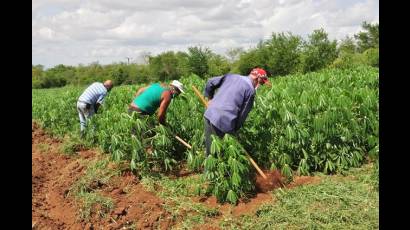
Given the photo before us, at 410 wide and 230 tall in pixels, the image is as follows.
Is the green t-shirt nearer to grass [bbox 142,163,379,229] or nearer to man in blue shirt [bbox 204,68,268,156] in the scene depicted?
man in blue shirt [bbox 204,68,268,156]

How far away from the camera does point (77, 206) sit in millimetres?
5973

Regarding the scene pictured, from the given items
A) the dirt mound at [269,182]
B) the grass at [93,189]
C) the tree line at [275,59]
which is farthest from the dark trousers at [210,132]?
the tree line at [275,59]

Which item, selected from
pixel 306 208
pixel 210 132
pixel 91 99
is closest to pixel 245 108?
pixel 210 132

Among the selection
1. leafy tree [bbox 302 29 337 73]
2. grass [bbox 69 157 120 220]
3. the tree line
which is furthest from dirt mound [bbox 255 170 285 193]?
leafy tree [bbox 302 29 337 73]

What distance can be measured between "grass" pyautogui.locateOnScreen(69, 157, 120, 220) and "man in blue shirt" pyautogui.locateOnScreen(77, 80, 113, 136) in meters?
2.85

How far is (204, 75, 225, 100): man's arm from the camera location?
6117 mm

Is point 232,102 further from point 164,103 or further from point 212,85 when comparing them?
point 164,103

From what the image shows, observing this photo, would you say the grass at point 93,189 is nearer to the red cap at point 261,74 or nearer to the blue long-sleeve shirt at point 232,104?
the blue long-sleeve shirt at point 232,104

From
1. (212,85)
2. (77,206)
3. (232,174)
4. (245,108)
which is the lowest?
(77,206)

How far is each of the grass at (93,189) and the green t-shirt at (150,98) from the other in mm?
1068

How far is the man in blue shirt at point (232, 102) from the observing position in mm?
5719

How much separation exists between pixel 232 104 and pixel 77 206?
8.12 feet
